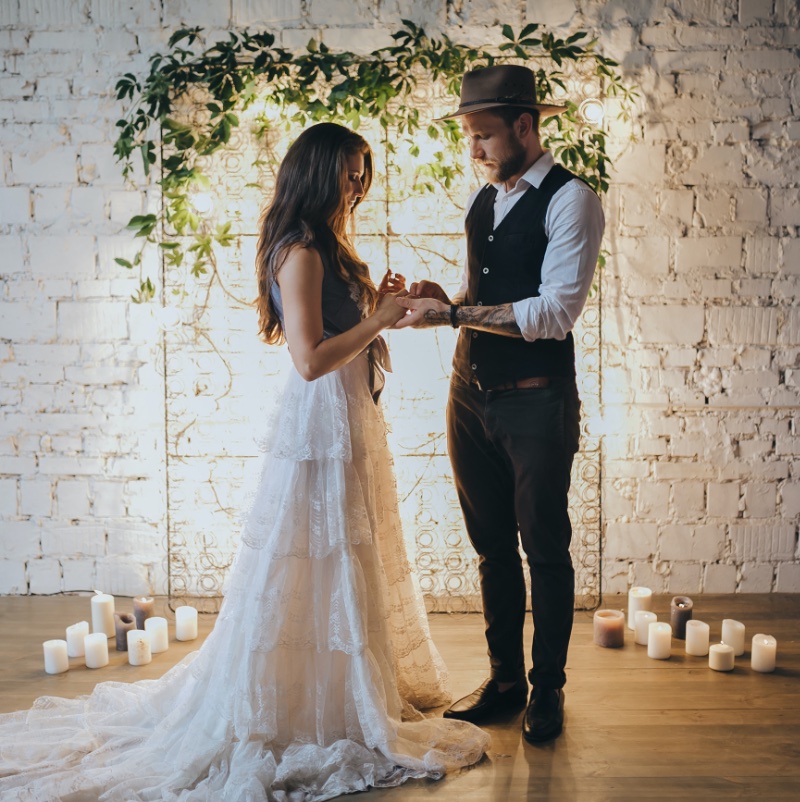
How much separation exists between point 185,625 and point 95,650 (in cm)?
35

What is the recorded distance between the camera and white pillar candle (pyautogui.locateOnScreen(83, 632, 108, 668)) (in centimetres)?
304

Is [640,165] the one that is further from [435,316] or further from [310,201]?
[310,201]

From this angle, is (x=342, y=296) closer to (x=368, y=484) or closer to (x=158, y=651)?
(x=368, y=484)

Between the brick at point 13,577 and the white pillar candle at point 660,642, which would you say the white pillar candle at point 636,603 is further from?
the brick at point 13,577

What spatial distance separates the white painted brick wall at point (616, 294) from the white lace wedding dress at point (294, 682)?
1.30 metres

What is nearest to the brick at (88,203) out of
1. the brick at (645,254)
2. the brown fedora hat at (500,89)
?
the brown fedora hat at (500,89)

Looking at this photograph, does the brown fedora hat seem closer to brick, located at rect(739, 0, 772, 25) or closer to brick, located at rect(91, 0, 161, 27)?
brick, located at rect(739, 0, 772, 25)

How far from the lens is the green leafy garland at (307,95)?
11.0 ft

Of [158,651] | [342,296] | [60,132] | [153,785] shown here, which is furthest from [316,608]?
[60,132]

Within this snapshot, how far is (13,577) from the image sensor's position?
3.79 meters

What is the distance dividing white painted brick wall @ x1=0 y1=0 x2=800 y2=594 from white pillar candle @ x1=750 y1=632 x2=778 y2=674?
75 centimetres

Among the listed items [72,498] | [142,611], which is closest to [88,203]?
[72,498]

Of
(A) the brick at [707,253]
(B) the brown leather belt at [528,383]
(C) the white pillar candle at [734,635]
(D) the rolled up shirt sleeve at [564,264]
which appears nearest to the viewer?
(D) the rolled up shirt sleeve at [564,264]

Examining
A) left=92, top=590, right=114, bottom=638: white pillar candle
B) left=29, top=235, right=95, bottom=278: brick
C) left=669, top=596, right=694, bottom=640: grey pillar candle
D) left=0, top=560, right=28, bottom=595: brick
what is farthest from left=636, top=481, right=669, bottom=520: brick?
A: left=0, top=560, right=28, bottom=595: brick
